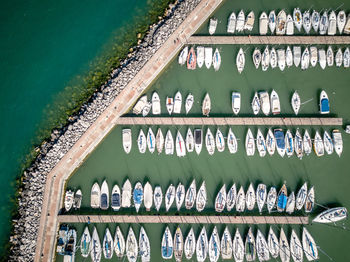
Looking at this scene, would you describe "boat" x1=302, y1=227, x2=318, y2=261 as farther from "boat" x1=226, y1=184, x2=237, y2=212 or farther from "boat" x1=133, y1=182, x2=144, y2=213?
"boat" x1=133, y1=182, x2=144, y2=213

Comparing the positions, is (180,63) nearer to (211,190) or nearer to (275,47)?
(275,47)

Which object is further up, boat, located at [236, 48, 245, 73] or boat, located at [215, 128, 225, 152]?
boat, located at [236, 48, 245, 73]

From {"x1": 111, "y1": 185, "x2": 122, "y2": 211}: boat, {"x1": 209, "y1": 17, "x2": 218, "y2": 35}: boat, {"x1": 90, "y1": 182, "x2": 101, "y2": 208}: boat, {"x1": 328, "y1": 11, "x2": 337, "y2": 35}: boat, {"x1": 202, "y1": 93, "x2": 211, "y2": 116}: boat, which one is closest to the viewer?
{"x1": 111, "y1": 185, "x2": 122, "y2": 211}: boat

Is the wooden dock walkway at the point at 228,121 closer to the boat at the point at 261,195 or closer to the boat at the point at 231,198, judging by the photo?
the boat at the point at 261,195

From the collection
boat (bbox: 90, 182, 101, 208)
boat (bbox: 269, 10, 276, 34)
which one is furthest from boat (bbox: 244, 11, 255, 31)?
boat (bbox: 90, 182, 101, 208)

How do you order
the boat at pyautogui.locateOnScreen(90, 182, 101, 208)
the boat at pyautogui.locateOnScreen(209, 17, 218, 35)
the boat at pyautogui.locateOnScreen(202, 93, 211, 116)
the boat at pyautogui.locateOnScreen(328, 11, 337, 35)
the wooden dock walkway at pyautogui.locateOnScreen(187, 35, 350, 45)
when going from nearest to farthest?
the boat at pyautogui.locateOnScreen(90, 182, 101, 208) → the boat at pyautogui.locateOnScreen(202, 93, 211, 116) → the boat at pyautogui.locateOnScreen(209, 17, 218, 35) → the wooden dock walkway at pyautogui.locateOnScreen(187, 35, 350, 45) → the boat at pyautogui.locateOnScreen(328, 11, 337, 35)

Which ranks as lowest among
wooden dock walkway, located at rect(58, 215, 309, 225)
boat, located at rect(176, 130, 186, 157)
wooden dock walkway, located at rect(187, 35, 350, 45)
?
wooden dock walkway, located at rect(58, 215, 309, 225)

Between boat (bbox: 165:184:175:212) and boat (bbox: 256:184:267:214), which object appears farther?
boat (bbox: 165:184:175:212)

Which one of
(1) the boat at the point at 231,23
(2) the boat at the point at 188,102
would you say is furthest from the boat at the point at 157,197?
(1) the boat at the point at 231,23
